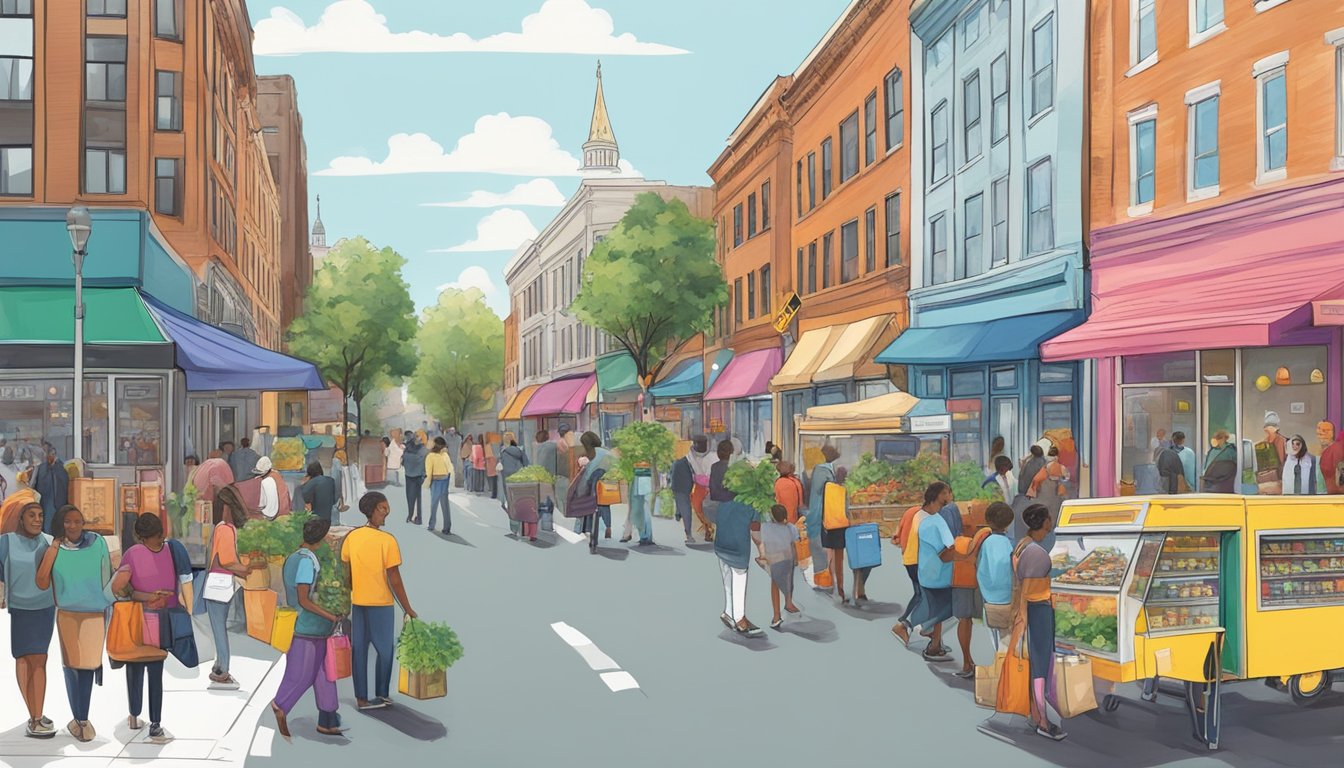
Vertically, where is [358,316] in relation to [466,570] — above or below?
above

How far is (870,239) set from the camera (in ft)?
113

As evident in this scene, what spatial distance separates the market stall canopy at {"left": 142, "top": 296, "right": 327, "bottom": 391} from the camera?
24.0 meters

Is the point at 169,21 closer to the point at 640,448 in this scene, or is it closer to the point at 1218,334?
the point at 640,448

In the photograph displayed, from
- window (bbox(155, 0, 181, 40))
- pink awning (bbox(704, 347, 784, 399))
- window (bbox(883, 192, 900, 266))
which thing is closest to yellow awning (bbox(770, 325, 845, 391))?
pink awning (bbox(704, 347, 784, 399))

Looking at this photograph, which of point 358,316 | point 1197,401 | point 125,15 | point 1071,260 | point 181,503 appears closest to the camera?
point 181,503

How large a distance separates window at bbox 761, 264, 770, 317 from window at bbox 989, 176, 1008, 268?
1700cm

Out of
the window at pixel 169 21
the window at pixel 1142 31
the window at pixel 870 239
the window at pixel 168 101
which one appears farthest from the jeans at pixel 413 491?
the window at pixel 1142 31

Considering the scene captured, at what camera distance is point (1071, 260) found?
23.5m

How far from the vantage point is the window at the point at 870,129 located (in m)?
34.3

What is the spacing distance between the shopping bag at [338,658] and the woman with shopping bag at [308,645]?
0.08 feet

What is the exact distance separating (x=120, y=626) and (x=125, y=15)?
2475 centimetres

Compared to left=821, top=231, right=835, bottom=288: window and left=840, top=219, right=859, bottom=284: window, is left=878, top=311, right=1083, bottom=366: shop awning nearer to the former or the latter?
left=840, top=219, right=859, bottom=284: window

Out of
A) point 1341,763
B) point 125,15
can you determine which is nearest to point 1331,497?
point 1341,763

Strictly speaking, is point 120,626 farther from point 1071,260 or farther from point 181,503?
point 1071,260
